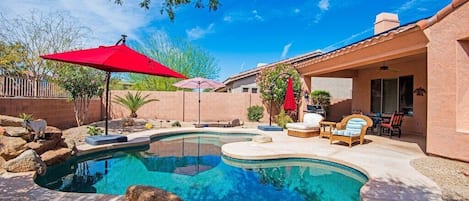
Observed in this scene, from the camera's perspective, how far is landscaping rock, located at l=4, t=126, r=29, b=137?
576 centimetres

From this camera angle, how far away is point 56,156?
245 inches

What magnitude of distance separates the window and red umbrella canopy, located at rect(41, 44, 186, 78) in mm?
10831

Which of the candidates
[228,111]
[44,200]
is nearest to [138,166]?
[44,200]

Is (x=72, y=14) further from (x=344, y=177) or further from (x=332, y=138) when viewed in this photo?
(x=344, y=177)

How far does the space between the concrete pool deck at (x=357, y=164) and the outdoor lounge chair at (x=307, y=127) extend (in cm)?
44

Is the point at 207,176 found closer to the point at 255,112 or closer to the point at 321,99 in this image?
the point at 255,112

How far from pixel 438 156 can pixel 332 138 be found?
2877mm

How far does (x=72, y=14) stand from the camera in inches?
644

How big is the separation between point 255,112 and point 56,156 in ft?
37.7

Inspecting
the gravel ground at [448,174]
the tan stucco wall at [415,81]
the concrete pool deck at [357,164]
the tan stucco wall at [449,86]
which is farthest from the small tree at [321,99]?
the gravel ground at [448,174]

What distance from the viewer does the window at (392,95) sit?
1184 centimetres

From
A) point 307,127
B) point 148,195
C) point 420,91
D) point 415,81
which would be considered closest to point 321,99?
point 415,81

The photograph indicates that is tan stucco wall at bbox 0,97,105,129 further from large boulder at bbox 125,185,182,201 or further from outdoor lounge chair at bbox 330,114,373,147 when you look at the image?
outdoor lounge chair at bbox 330,114,373,147

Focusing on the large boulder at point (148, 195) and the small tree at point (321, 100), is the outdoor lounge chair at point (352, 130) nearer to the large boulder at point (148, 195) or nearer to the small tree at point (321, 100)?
the large boulder at point (148, 195)
